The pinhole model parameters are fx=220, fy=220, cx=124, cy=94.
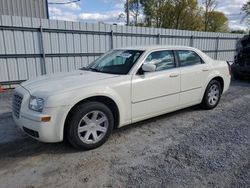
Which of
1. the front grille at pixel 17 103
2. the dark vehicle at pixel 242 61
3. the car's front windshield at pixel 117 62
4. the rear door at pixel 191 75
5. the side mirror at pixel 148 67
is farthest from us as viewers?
the dark vehicle at pixel 242 61

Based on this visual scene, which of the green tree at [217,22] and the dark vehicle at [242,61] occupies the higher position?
the green tree at [217,22]

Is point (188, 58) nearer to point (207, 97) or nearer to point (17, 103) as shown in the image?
point (207, 97)

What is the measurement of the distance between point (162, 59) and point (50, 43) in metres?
5.25

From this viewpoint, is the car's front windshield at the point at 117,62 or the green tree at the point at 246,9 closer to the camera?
the car's front windshield at the point at 117,62

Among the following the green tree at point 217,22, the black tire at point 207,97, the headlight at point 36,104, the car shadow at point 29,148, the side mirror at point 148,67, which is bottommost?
the car shadow at point 29,148

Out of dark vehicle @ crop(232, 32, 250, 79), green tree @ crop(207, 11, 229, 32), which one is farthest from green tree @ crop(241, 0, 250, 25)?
dark vehicle @ crop(232, 32, 250, 79)

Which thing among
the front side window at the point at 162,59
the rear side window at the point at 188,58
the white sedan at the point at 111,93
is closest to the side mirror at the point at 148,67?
the white sedan at the point at 111,93

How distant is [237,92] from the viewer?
23.9 feet

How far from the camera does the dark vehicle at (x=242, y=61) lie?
8.91m

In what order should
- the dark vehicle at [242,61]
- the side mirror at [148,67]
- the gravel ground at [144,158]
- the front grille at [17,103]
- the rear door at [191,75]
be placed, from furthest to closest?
the dark vehicle at [242,61] → the rear door at [191,75] → the side mirror at [148,67] → the front grille at [17,103] → the gravel ground at [144,158]

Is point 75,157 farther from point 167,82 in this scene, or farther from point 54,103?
point 167,82

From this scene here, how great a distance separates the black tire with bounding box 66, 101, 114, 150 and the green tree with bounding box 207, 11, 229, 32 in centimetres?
3614

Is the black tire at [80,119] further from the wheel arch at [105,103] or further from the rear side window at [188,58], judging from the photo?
the rear side window at [188,58]

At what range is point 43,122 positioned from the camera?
2949 millimetres
